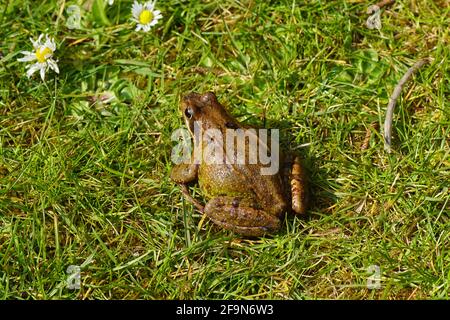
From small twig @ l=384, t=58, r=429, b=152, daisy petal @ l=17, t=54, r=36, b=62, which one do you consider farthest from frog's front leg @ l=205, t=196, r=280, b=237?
daisy petal @ l=17, t=54, r=36, b=62

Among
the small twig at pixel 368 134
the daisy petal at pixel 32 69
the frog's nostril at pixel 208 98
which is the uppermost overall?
the daisy petal at pixel 32 69

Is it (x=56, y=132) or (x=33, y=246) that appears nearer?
(x=33, y=246)

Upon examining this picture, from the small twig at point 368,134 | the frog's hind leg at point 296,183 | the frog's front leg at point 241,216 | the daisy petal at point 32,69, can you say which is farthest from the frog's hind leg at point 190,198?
the daisy petal at point 32,69

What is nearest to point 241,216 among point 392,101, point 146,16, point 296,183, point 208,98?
point 296,183

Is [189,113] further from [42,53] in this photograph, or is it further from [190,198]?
[42,53]

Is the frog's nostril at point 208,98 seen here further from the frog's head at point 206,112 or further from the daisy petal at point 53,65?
the daisy petal at point 53,65
